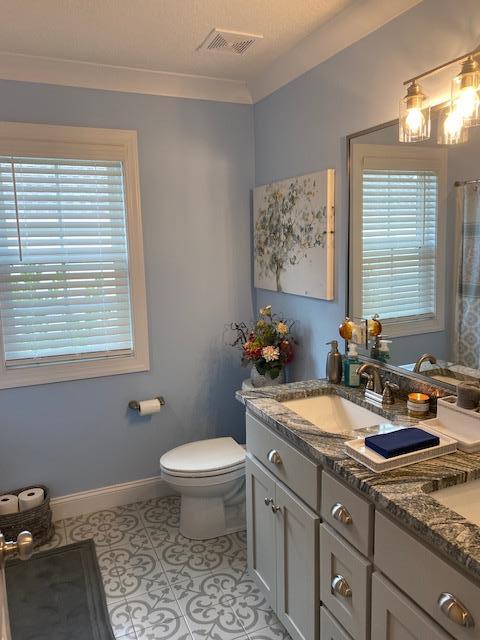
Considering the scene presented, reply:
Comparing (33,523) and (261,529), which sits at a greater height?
(261,529)

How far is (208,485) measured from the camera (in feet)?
8.11

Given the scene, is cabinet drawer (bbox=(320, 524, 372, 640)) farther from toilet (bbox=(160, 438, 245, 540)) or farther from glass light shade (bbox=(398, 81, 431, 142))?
glass light shade (bbox=(398, 81, 431, 142))

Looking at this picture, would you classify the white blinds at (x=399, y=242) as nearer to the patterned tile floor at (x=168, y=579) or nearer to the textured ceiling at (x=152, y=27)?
the textured ceiling at (x=152, y=27)

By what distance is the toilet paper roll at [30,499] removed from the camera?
8.49 ft

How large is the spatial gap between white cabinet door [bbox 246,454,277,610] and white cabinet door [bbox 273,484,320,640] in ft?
0.18

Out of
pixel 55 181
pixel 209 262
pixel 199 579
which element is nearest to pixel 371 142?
Result: pixel 209 262

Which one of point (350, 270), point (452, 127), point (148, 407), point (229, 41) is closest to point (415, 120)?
point (452, 127)

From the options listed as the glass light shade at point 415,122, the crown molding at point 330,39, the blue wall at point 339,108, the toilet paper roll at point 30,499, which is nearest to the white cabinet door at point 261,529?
the blue wall at point 339,108

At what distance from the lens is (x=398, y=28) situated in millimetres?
1859

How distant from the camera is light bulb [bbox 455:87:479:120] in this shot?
1.50 meters

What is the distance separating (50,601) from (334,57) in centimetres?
269

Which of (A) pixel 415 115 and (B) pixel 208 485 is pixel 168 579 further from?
(A) pixel 415 115

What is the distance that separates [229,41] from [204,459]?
200 centimetres

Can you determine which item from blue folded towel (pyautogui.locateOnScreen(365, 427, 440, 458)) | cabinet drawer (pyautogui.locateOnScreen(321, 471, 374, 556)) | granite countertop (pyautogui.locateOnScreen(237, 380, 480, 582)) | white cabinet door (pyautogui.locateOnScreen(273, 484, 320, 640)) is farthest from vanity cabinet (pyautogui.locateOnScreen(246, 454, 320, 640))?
blue folded towel (pyautogui.locateOnScreen(365, 427, 440, 458))
